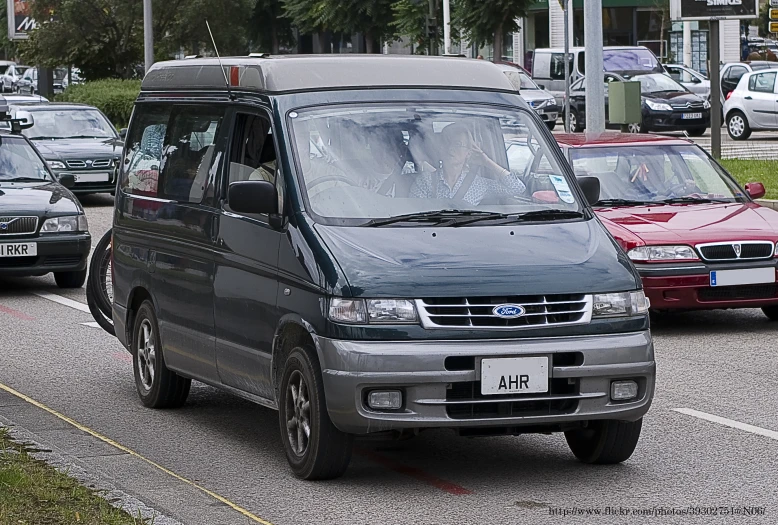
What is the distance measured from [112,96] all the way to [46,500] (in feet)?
115

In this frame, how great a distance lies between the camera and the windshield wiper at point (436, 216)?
7242mm

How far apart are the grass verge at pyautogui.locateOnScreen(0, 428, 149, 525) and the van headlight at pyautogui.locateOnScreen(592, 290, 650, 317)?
220 centimetres

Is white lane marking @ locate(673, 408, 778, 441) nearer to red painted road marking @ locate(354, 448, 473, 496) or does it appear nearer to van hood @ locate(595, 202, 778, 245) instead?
red painted road marking @ locate(354, 448, 473, 496)

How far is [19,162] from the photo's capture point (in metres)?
16.7

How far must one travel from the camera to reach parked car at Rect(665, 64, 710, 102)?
44.2 m

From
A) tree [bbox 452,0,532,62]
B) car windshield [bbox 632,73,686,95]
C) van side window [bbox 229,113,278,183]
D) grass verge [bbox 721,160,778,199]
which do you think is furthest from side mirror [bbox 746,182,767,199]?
tree [bbox 452,0,532,62]

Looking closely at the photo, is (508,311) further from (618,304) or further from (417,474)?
(417,474)

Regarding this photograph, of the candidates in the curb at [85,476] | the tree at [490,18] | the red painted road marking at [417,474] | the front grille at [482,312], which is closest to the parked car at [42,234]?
the curb at [85,476]

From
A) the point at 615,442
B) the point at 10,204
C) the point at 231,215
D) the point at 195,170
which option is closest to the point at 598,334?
the point at 615,442

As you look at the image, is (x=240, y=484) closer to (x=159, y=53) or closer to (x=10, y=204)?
(x=10, y=204)

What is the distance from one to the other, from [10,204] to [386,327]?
9284 mm

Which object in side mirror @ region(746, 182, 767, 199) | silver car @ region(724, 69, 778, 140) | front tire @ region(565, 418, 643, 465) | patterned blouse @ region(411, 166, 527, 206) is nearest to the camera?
front tire @ region(565, 418, 643, 465)

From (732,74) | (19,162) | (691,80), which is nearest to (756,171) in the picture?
(19,162)

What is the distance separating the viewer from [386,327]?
265 inches
